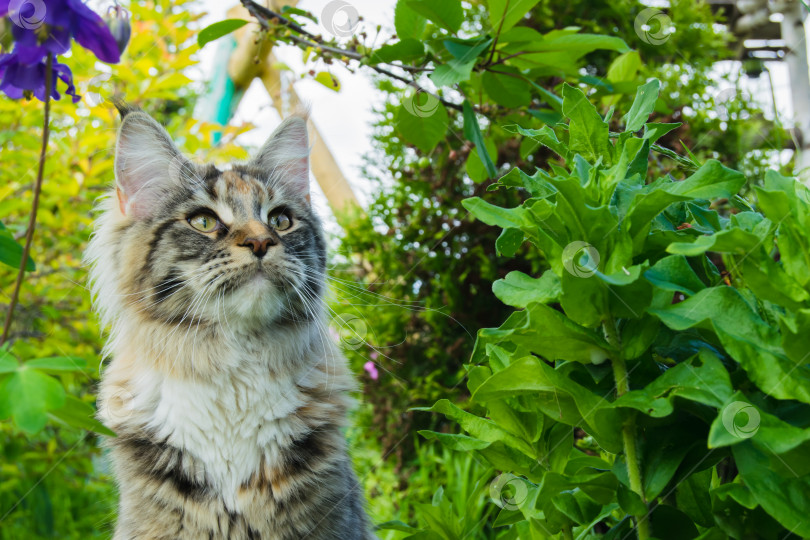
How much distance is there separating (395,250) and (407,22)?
1900 millimetres

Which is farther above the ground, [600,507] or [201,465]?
[600,507]

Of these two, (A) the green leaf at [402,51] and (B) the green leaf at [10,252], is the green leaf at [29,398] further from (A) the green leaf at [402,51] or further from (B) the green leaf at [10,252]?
(A) the green leaf at [402,51]

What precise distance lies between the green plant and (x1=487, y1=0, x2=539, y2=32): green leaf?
456 millimetres

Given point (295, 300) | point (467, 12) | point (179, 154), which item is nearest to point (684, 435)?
point (295, 300)

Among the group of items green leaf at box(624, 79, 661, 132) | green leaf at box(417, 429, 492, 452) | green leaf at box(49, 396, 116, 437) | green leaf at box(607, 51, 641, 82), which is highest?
green leaf at box(624, 79, 661, 132)

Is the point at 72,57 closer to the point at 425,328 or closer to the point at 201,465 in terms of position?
the point at 201,465

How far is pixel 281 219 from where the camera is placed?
1.84 m

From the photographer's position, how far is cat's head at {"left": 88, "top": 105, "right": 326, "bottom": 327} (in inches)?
60.2

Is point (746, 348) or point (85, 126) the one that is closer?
point (746, 348)

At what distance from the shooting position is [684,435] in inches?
31.1

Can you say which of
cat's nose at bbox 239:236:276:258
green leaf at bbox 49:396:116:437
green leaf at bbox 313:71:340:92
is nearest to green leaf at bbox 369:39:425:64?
green leaf at bbox 313:71:340:92

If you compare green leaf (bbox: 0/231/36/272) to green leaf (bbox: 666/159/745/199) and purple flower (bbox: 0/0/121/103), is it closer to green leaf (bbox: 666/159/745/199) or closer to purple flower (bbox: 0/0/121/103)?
purple flower (bbox: 0/0/121/103)

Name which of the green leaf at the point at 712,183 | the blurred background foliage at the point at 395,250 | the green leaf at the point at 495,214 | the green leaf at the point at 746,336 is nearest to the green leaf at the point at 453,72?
the green leaf at the point at 495,214

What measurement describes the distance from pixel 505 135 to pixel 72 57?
1888mm
